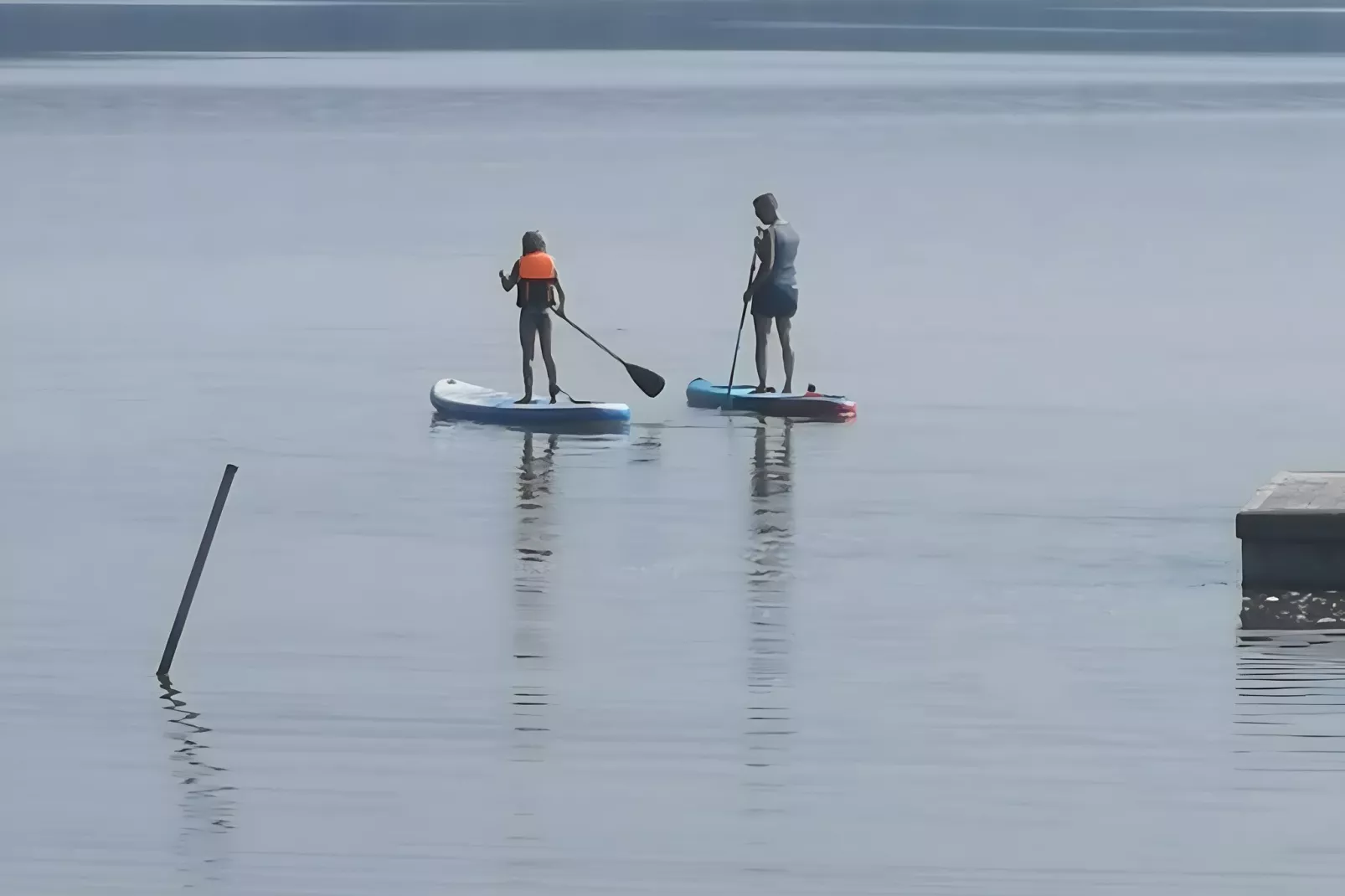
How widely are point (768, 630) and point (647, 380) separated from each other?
9.24 meters

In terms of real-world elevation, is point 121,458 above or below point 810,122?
below

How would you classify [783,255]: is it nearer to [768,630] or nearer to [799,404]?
[799,404]

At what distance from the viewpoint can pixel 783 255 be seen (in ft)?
77.4

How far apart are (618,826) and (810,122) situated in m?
93.0

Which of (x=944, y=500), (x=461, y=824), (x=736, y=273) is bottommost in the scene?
(x=461, y=824)

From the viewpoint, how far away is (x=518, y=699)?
45.3ft

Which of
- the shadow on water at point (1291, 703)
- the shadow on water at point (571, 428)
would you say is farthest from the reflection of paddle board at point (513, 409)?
the shadow on water at point (1291, 703)

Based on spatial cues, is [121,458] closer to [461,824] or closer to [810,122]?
[461,824]

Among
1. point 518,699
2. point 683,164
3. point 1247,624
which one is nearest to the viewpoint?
point 518,699

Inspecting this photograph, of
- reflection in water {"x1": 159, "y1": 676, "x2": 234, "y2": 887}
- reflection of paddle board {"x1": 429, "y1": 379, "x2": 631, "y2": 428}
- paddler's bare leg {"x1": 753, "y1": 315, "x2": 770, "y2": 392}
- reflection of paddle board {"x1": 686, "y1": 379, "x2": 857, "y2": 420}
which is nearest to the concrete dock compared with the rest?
reflection in water {"x1": 159, "y1": 676, "x2": 234, "y2": 887}

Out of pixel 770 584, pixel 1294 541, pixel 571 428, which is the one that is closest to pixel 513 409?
pixel 571 428

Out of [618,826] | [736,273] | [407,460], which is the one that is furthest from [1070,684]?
[736,273]

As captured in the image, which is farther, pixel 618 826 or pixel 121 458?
pixel 121 458

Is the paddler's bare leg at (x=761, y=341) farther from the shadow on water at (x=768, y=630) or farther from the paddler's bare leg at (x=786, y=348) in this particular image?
the shadow on water at (x=768, y=630)
